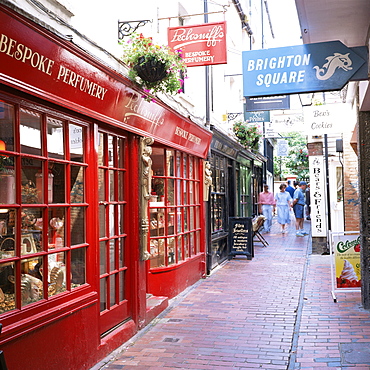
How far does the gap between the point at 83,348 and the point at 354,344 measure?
289 centimetres

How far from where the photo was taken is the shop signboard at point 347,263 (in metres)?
7.54

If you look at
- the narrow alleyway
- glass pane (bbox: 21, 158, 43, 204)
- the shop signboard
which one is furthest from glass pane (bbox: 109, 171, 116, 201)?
the shop signboard

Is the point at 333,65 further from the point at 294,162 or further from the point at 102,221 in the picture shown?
the point at 294,162

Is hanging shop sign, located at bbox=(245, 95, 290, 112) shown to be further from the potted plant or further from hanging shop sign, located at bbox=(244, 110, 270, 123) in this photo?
the potted plant

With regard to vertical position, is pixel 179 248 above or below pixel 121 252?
below

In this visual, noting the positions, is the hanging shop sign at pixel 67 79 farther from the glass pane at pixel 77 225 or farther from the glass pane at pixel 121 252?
the glass pane at pixel 121 252

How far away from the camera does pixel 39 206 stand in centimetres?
417

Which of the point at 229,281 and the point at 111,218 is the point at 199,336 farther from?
the point at 229,281

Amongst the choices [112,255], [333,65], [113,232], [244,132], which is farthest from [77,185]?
[244,132]

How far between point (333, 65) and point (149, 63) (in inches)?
81.5

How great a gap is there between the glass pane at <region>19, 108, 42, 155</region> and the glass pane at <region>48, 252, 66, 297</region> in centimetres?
96

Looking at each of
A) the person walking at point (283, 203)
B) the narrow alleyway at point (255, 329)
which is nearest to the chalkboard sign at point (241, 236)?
the narrow alleyway at point (255, 329)

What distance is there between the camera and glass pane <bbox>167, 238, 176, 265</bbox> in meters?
8.04

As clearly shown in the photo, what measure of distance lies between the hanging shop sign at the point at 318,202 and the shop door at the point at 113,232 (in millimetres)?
7735
